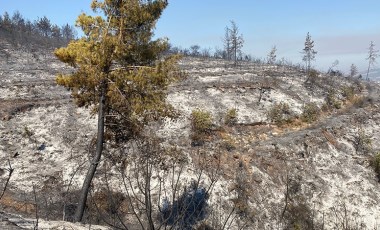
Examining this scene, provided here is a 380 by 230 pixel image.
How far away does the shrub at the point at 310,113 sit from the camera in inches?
1208

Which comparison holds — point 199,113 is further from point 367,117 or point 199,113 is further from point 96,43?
point 367,117

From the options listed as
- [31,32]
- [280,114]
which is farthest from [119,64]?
[31,32]

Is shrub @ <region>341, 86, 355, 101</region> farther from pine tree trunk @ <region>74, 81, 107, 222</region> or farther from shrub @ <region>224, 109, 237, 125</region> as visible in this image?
pine tree trunk @ <region>74, 81, 107, 222</region>

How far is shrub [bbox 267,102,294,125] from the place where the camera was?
29.4 metres

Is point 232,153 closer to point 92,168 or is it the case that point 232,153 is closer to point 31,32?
point 92,168

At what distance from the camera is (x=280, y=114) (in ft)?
97.9

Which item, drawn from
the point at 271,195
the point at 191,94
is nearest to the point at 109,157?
the point at 271,195

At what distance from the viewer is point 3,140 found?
21375mm

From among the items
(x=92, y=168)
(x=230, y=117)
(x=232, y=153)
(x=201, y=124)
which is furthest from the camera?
(x=230, y=117)

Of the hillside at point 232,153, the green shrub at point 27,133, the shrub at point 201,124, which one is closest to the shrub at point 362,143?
the hillside at point 232,153

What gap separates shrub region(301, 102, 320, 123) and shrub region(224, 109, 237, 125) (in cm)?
628

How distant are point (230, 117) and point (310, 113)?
7811 millimetres

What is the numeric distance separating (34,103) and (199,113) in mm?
11354

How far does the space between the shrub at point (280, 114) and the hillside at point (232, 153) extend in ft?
0.37
